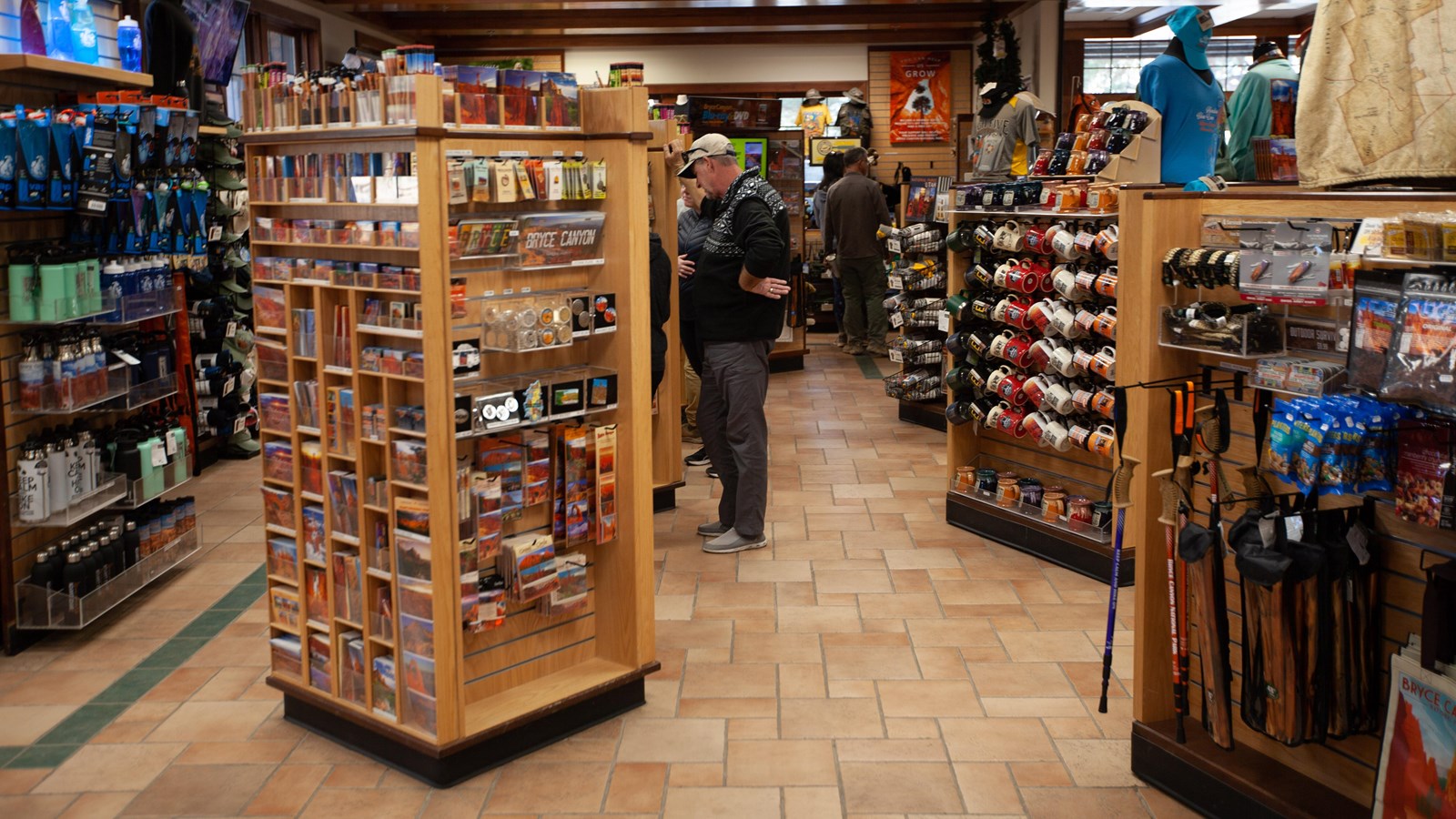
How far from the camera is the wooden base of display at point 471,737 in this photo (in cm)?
372

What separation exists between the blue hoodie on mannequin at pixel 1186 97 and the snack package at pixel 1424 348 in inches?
125

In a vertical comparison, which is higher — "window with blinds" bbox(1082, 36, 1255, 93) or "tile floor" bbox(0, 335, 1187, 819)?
"window with blinds" bbox(1082, 36, 1255, 93)

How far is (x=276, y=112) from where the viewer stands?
384cm

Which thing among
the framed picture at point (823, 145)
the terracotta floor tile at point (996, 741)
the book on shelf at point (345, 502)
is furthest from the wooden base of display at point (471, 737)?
the framed picture at point (823, 145)

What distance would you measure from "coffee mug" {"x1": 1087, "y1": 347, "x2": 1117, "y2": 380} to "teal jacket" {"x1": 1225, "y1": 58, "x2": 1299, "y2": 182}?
147 cm

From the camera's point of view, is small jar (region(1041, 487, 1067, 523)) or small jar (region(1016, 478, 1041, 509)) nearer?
small jar (region(1041, 487, 1067, 523))

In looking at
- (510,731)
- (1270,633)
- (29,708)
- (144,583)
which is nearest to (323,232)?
(510,731)

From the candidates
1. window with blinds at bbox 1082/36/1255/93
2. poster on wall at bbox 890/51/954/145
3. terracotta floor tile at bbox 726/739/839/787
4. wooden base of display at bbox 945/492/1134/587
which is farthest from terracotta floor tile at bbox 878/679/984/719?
poster on wall at bbox 890/51/954/145

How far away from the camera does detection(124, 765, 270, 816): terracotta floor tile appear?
11.8ft

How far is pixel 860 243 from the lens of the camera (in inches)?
455

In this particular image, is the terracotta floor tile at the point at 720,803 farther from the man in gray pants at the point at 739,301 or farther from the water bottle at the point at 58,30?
the water bottle at the point at 58,30

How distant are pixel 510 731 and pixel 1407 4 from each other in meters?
3.03

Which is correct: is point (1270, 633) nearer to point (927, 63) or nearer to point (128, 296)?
point (128, 296)

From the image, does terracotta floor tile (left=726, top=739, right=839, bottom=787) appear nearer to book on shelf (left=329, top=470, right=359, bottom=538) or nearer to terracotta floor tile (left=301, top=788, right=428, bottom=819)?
terracotta floor tile (left=301, top=788, right=428, bottom=819)
